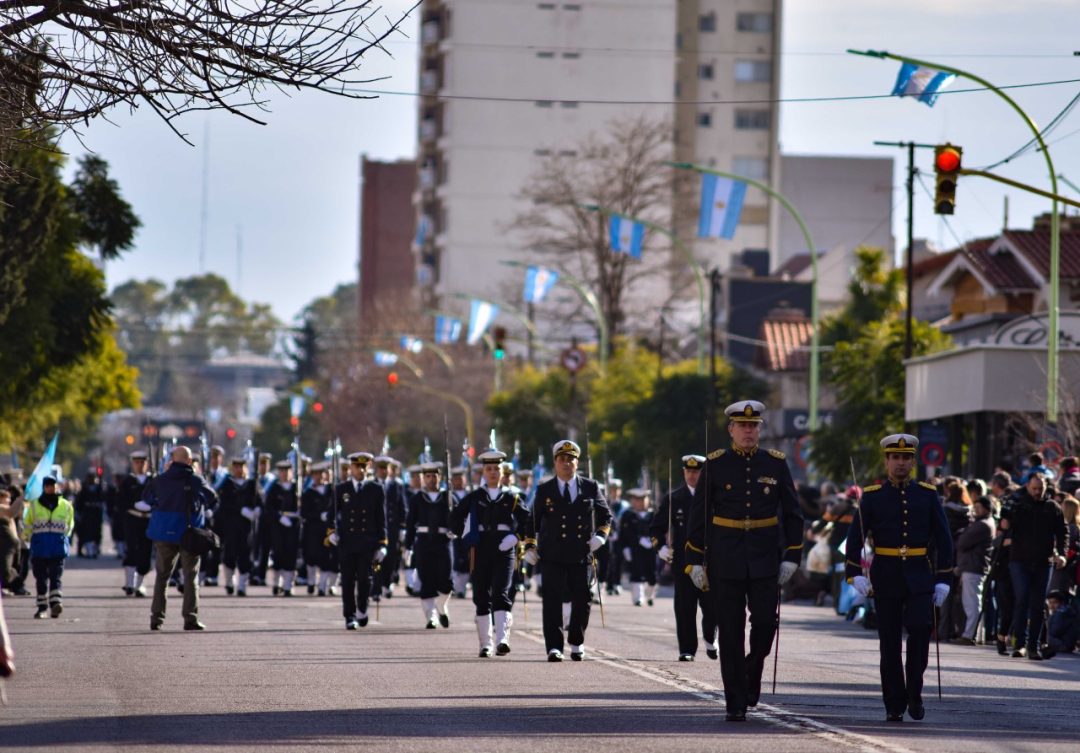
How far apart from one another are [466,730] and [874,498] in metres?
3.25

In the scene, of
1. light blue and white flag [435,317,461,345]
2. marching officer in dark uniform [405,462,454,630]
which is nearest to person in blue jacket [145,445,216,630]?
marching officer in dark uniform [405,462,454,630]

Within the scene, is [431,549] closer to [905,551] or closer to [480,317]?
[905,551]

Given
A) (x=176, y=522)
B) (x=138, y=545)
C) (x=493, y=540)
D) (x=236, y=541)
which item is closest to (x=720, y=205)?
(x=236, y=541)

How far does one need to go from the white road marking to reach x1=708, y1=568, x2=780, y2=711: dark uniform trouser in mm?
310

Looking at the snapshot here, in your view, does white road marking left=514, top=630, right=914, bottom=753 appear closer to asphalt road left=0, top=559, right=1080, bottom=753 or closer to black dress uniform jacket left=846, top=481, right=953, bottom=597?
asphalt road left=0, top=559, right=1080, bottom=753

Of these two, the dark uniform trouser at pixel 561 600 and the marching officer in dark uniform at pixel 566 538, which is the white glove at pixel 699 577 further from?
the marching officer in dark uniform at pixel 566 538

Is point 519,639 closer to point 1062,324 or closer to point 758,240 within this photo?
point 1062,324

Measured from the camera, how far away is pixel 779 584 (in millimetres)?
13992

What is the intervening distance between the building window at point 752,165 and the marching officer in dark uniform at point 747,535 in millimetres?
101915

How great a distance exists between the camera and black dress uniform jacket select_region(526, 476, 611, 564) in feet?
62.1

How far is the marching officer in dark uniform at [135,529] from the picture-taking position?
30.1m

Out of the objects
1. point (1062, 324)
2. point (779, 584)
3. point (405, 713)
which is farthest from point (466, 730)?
point (1062, 324)

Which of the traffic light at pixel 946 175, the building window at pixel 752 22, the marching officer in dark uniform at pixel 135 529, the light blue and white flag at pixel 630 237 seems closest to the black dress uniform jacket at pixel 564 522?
the traffic light at pixel 946 175

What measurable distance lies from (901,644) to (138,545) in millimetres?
18015
